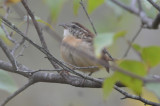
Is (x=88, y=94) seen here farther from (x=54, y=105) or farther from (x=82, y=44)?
(x=82, y=44)

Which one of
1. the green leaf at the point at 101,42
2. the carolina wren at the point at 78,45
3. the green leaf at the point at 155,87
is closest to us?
the green leaf at the point at 101,42

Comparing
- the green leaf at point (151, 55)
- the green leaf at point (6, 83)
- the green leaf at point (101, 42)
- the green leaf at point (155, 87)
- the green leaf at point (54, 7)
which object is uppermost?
the green leaf at point (54, 7)

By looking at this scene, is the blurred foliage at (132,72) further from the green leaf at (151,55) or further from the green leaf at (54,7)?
the green leaf at (54,7)

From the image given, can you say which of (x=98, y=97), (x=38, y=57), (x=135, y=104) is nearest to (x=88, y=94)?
(x=98, y=97)

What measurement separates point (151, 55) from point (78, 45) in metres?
2.54

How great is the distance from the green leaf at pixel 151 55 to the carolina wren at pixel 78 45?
203 cm

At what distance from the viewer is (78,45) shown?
3998 millimetres

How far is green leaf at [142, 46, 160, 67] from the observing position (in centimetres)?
147

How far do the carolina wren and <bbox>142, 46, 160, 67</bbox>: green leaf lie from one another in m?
2.03

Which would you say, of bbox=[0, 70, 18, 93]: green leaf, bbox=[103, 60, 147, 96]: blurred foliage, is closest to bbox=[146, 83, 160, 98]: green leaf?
bbox=[103, 60, 147, 96]: blurred foliage

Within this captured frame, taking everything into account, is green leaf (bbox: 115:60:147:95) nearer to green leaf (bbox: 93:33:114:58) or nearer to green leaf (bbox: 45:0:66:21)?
green leaf (bbox: 93:33:114:58)

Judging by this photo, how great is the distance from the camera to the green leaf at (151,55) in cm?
147

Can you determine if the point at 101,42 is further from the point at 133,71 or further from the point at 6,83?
the point at 6,83

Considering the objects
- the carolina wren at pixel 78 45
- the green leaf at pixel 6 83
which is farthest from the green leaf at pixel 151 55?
the carolina wren at pixel 78 45
